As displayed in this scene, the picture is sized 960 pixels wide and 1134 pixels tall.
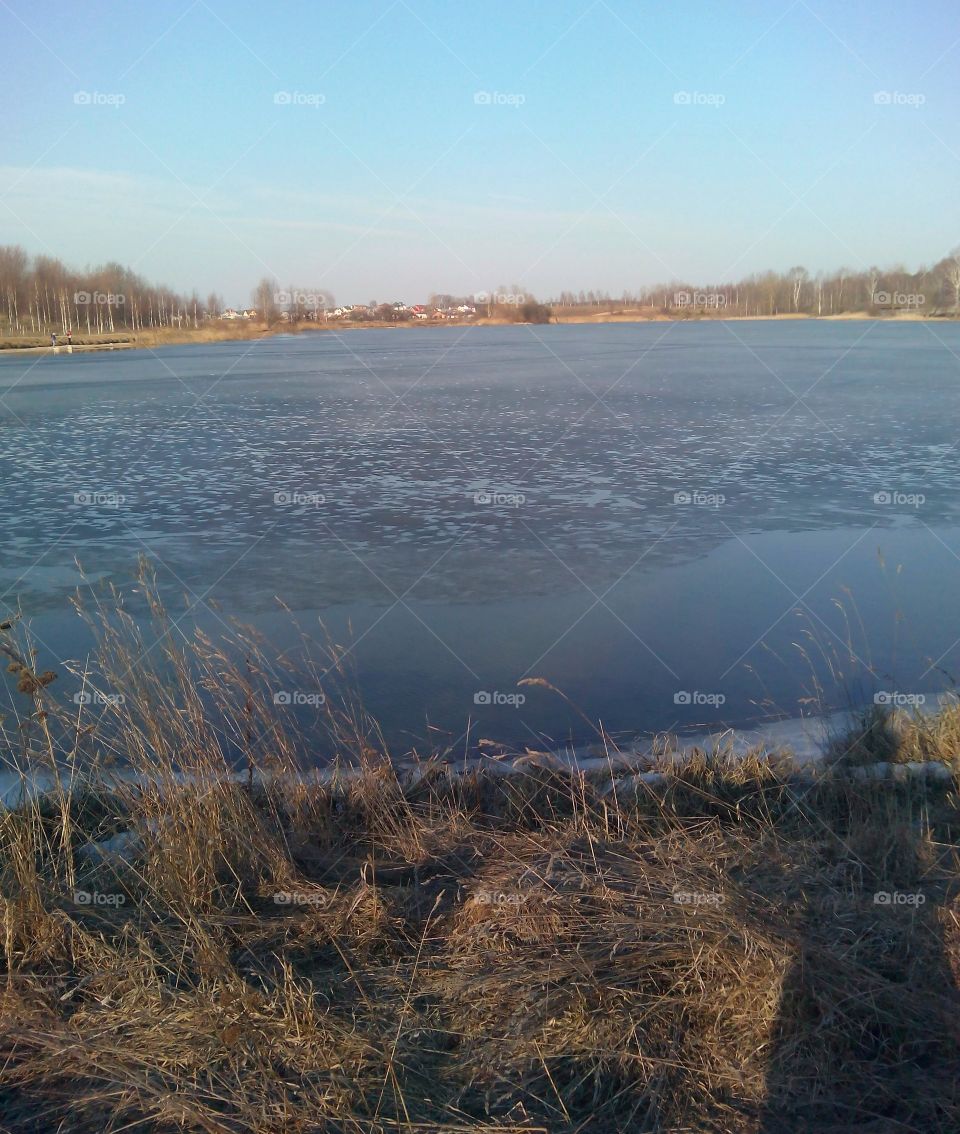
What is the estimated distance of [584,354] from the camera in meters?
24.7

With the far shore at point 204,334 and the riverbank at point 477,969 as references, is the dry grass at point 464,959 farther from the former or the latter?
the far shore at point 204,334

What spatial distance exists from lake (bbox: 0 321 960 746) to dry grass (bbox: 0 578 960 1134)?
3.83 feet

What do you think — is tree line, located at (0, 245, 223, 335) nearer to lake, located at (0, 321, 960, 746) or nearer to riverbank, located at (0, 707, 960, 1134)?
lake, located at (0, 321, 960, 746)

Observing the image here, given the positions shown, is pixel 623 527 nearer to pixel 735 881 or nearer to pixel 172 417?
pixel 735 881

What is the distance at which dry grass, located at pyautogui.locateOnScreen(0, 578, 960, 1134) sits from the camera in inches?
82.2

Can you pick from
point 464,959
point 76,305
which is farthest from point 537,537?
point 76,305

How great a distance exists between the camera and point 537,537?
7.43 m

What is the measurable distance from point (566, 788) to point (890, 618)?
2998 millimetres

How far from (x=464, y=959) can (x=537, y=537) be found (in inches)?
199

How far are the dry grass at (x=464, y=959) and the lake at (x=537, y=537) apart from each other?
117 centimetres

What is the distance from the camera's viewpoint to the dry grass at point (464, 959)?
82.2 inches

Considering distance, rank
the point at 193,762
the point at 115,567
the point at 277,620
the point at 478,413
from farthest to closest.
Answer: the point at 478,413 < the point at 115,567 < the point at 277,620 < the point at 193,762

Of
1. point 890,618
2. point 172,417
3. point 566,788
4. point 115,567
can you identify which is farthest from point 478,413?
point 566,788

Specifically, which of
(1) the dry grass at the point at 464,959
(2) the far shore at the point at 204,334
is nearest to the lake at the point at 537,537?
(1) the dry grass at the point at 464,959
